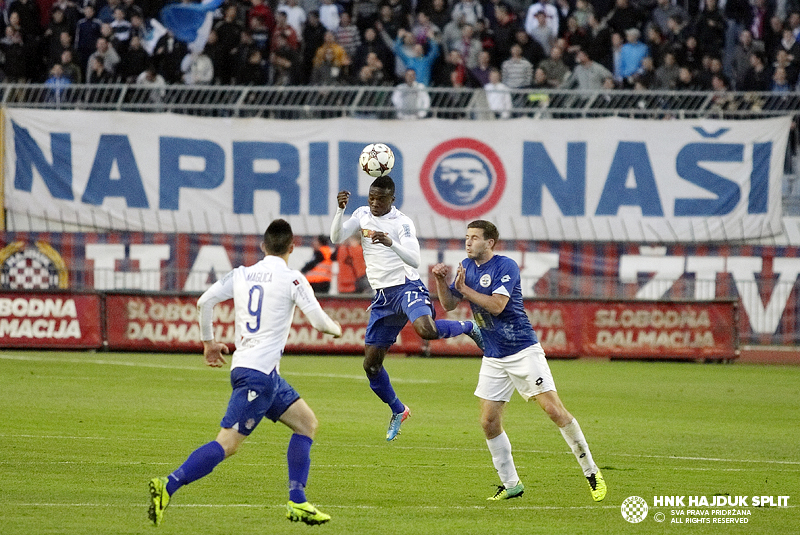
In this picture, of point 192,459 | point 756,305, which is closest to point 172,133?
point 756,305

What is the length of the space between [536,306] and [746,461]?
10.2m

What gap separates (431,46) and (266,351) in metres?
16.7

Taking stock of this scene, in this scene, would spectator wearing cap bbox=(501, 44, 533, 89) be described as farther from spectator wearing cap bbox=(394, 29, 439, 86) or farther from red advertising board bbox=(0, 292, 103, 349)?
red advertising board bbox=(0, 292, 103, 349)

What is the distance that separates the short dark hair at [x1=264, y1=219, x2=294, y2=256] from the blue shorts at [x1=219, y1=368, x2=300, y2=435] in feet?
2.65

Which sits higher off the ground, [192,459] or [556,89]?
[556,89]

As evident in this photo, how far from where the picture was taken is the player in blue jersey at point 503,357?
8828 mm

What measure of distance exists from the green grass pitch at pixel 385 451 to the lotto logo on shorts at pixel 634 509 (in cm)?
8

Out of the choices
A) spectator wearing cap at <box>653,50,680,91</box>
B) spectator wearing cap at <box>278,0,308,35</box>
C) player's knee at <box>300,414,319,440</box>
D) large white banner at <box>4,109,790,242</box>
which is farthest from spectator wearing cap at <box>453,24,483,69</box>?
player's knee at <box>300,414,319,440</box>

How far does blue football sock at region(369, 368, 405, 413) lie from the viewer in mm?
11374

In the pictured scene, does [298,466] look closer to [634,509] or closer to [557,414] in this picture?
[557,414]

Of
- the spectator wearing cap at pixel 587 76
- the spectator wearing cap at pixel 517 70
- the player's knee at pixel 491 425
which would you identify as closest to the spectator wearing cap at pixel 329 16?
the spectator wearing cap at pixel 517 70

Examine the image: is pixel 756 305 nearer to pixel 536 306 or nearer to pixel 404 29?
pixel 536 306

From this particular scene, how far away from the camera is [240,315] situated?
7.75 m

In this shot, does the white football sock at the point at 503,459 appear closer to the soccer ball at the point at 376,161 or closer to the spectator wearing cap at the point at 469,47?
the soccer ball at the point at 376,161
